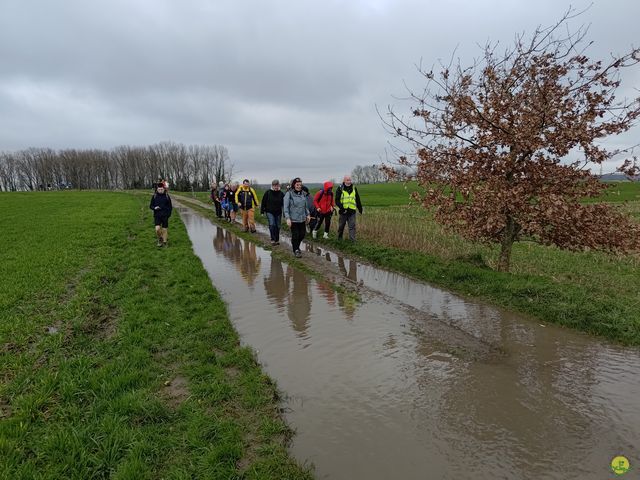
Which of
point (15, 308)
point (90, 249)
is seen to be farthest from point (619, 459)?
point (90, 249)

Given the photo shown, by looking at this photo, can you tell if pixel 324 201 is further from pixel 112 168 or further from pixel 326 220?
pixel 112 168

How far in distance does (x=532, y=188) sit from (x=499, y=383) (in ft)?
14.6

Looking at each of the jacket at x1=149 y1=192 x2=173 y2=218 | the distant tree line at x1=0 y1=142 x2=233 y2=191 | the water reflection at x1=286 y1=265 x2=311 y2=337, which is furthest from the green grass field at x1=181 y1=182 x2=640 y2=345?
the distant tree line at x1=0 y1=142 x2=233 y2=191

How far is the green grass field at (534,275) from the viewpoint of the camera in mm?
5832

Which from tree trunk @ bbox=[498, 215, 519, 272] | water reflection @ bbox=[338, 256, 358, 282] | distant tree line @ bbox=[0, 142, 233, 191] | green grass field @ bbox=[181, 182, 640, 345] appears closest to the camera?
green grass field @ bbox=[181, 182, 640, 345]

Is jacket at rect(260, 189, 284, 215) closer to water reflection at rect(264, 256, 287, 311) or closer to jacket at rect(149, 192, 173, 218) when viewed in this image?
water reflection at rect(264, 256, 287, 311)

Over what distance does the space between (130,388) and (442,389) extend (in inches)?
126

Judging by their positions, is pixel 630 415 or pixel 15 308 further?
pixel 15 308

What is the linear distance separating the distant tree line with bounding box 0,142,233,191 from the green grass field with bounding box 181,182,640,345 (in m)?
100

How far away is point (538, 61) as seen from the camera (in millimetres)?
7180

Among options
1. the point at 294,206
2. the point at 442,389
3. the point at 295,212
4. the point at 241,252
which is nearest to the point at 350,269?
the point at 295,212

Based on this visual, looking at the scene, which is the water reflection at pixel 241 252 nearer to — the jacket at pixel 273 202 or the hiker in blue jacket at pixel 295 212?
the hiker in blue jacket at pixel 295 212

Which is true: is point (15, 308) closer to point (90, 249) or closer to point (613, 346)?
point (90, 249)

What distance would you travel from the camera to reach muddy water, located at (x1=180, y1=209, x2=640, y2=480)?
3062mm
